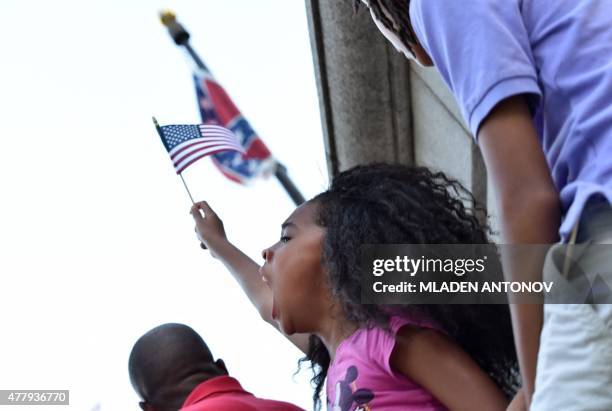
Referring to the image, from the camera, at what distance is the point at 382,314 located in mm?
2980

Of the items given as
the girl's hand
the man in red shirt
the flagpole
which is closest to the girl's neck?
the man in red shirt

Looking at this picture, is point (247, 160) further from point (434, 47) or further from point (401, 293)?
point (434, 47)

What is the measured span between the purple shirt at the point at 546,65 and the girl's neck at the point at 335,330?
1.13m

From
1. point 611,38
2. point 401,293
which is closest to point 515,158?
point 611,38

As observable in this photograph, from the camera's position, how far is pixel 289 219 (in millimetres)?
3410

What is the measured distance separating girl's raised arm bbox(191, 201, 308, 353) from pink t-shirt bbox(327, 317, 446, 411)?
0.69 m

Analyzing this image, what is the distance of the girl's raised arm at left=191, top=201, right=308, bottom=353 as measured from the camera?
3.86 metres

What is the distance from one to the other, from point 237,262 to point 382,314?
3.91 feet

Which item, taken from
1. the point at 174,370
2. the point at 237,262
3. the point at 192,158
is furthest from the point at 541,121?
the point at 192,158

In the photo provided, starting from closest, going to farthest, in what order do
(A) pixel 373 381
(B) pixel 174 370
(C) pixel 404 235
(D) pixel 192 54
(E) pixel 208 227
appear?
(A) pixel 373 381 → (C) pixel 404 235 → (B) pixel 174 370 → (E) pixel 208 227 → (D) pixel 192 54

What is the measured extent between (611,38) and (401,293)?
1.04 m

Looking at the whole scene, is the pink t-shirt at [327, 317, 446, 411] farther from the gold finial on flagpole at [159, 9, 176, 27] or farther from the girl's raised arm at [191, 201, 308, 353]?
the gold finial on flagpole at [159, 9, 176, 27]

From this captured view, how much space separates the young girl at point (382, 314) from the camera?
9.33 ft

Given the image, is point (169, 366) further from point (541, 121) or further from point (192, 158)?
point (192, 158)
